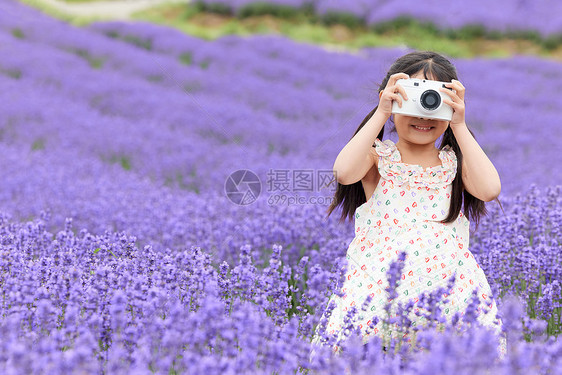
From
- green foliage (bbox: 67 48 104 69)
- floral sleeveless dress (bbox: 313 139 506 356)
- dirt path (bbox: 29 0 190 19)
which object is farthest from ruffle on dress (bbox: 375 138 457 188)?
dirt path (bbox: 29 0 190 19)

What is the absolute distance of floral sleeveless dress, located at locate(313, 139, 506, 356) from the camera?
205cm

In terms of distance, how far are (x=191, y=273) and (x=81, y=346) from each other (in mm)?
869

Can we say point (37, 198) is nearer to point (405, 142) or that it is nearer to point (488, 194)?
point (405, 142)

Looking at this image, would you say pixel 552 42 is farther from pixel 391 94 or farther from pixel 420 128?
pixel 391 94

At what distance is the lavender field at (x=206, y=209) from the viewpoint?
139 centimetres

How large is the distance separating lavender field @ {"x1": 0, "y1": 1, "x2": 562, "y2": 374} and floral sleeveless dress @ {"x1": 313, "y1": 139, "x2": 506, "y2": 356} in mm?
126

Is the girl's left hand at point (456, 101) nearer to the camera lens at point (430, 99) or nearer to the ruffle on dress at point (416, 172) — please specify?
the camera lens at point (430, 99)

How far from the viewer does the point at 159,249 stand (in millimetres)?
2943

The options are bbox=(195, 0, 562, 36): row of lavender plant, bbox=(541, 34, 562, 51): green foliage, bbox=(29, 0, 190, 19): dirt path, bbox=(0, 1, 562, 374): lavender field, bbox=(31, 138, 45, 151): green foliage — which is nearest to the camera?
bbox=(0, 1, 562, 374): lavender field

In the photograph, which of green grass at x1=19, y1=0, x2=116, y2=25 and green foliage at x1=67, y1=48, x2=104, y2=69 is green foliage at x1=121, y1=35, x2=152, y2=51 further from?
green grass at x1=19, y1=0, x2=116, y2=25

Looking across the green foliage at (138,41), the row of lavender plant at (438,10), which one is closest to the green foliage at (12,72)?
the green foliage at (138,41)

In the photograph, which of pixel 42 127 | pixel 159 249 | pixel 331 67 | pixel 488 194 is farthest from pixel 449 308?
pixel 331 67

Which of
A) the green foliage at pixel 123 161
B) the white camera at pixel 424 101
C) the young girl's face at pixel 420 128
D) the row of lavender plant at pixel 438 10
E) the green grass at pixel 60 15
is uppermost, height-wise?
the row of lavender plant at pixel 438 10

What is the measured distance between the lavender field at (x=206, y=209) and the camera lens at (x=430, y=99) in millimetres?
484
